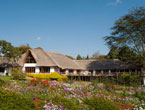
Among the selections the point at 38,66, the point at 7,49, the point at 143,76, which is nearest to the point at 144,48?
the point at 143,76

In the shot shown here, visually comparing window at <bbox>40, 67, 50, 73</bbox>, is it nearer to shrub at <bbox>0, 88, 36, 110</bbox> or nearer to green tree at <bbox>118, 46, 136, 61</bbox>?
green tree at <bbox>118, 46, 136, 61</bbox>

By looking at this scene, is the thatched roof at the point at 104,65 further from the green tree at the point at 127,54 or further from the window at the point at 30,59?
the window at the point at 30,59

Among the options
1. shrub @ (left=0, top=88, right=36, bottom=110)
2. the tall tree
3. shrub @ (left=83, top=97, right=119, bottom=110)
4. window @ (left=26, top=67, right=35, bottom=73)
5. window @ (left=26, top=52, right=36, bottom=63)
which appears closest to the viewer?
shrub @ (left=0, top=88, right=36, bottom=110)

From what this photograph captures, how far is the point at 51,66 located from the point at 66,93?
79.8 feet

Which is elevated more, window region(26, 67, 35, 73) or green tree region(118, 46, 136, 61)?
green tree region(118, 46, 136, 61)

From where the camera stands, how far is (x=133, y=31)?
29688 mm

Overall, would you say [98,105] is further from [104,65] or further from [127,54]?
[104,65]

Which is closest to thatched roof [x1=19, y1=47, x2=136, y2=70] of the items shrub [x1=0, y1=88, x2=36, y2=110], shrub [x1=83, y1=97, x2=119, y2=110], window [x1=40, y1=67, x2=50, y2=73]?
window [x1=40, y1=67, x2=50, y2=73]

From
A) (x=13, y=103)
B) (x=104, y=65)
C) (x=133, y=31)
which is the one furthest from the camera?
(x=104, y=65)

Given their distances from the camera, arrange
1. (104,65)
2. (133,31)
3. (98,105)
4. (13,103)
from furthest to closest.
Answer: (104,65) < (133,31) < (98,105) < (13,103)

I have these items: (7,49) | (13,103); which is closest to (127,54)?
(7,49)

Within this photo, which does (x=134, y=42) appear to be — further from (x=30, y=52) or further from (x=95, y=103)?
(x=95, y=103)

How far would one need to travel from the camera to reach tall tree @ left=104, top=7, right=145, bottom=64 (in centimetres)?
2862

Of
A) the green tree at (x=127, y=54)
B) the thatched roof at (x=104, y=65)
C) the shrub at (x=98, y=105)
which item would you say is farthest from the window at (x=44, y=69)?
the shrub at (x=98, y=105)
